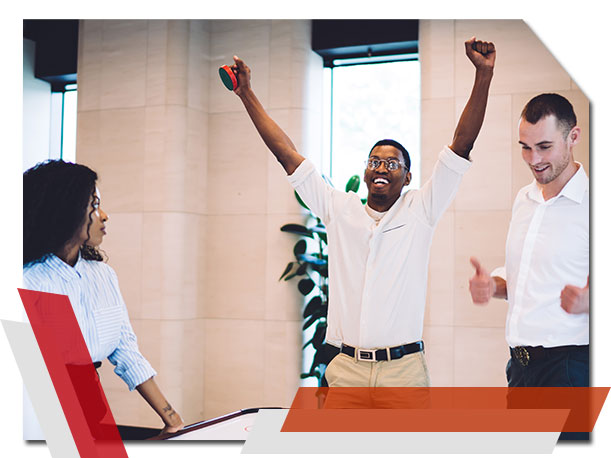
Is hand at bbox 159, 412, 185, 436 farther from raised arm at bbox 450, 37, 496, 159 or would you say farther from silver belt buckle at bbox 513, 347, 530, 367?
raised arm at bbox 450, 37, 496, 159

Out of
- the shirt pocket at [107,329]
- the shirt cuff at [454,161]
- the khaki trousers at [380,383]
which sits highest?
the shirt cuff at [454,161]

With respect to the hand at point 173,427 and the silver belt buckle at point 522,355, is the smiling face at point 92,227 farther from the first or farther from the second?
the silver belt buckle at point 522,355

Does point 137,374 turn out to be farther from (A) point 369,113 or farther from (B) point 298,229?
(A) point 369,113

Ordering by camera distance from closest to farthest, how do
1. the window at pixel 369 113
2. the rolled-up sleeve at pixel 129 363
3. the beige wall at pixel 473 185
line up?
the rolled-up sleeve at pixel 129 363, the beige wall at pixel 473 185, the window at pixel 369 113

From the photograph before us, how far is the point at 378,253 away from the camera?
2.70 metres

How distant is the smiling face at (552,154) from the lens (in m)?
2.83

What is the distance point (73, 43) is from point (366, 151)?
1.83 metres

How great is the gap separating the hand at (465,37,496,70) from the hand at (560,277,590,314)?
3.17 feet

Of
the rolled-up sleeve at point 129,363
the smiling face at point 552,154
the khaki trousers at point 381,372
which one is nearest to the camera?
the khaki trousers at point 381,372

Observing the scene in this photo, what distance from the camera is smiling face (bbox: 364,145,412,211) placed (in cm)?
275

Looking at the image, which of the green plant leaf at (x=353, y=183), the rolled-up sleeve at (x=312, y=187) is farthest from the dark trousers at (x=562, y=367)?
the green plant leaf at (x=353, y=183)

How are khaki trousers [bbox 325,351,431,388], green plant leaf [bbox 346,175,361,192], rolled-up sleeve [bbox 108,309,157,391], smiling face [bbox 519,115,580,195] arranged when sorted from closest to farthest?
1. khaki trousers [bbox 325,351,431,388]
2. rolled-up sleeve [bbox 108,309,157,391]
3. smiling face [bbox 519,115,580,195]
4. green plant leaf [bbox 346,175,361,192]

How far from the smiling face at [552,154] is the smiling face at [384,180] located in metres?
0.58

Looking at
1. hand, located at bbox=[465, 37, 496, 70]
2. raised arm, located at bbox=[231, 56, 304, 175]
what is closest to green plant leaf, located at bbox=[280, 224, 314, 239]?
raised arm, located at bbox=[231, 56, 304, 175]
